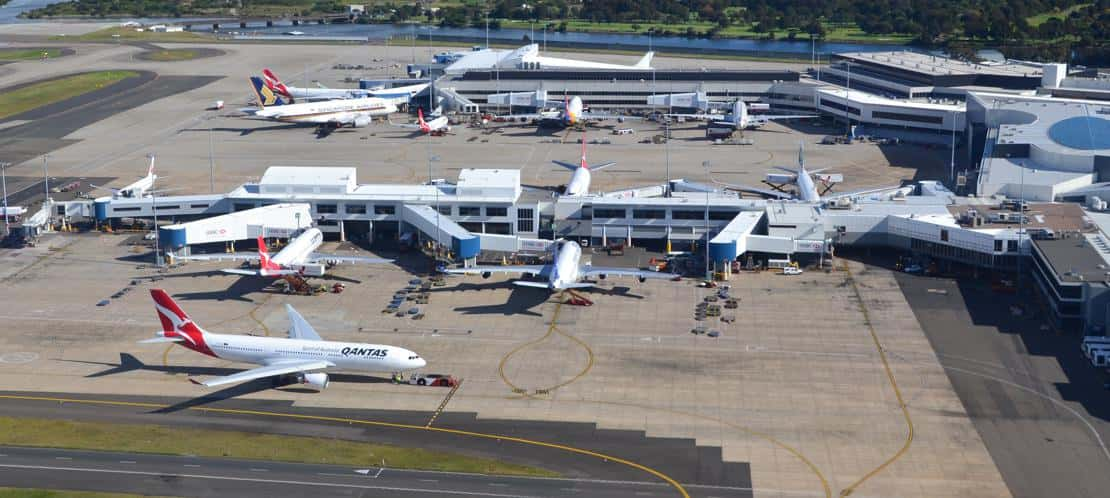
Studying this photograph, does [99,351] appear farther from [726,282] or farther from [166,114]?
[166,114]

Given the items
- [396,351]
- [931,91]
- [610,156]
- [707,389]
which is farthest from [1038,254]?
[931,91]

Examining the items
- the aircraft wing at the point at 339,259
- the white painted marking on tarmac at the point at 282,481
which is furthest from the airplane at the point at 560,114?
the white painted marking on tarmac at the point at 282,481

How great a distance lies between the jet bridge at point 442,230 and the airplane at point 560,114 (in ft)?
213

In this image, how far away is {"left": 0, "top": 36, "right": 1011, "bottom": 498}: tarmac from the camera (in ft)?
231

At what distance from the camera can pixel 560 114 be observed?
182 metres

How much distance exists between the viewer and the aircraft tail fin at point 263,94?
186250 mm

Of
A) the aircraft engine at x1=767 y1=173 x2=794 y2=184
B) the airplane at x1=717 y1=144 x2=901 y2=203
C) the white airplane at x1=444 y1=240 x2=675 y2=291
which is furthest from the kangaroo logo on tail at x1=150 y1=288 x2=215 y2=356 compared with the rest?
the aircraft engine at x1=767 y1=173 x2=794 y2=184

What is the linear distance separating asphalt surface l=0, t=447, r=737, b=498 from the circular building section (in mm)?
84541

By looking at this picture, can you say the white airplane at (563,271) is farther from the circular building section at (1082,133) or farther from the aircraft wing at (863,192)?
the circular building section at (1082,133)

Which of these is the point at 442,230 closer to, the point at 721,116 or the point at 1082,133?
the point at 1082,133

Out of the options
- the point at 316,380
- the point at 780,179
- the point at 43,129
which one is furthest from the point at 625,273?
the point at 43,129

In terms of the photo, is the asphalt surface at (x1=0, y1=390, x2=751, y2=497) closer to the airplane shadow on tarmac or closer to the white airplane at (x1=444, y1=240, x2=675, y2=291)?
the airplane shadow on tarmac

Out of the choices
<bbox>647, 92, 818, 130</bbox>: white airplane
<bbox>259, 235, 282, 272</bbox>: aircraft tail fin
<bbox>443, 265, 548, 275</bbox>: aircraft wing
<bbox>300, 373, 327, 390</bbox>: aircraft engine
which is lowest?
<bbox>300, 373, 327, 390</bbox>: aircraft engine

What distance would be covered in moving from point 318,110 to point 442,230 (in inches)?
3144
